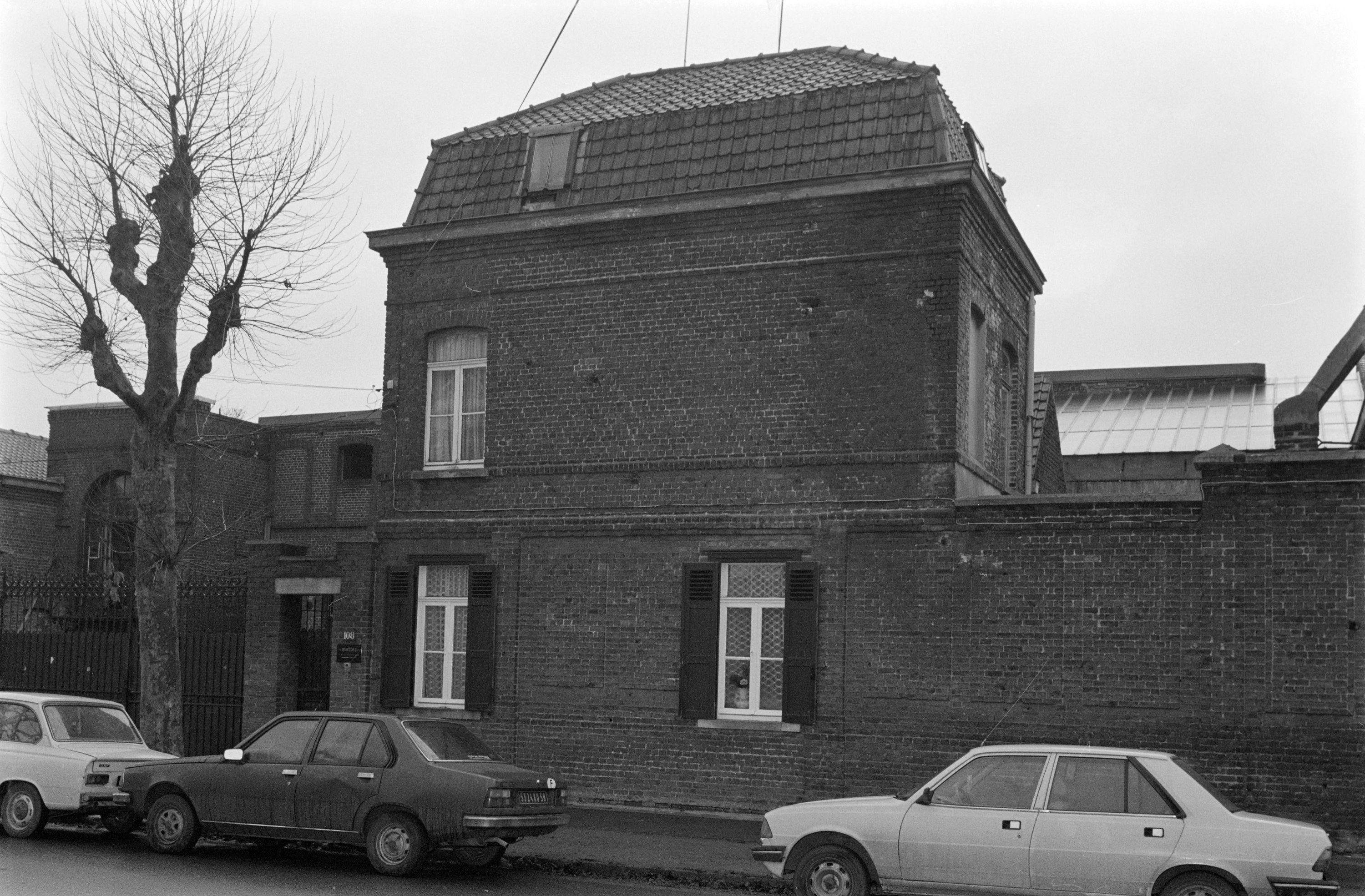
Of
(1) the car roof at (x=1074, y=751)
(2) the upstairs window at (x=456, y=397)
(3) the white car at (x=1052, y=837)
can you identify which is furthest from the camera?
(2) the upstairs window at (x=456, y=397)

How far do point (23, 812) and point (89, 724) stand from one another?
1.24m

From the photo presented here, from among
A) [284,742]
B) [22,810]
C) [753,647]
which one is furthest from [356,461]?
[284,742]

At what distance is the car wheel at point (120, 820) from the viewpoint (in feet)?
45.3

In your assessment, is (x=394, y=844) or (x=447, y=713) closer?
(x=394, y=844)

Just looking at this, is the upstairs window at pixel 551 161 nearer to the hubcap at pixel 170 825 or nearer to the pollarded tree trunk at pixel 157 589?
the pollarded tree trunk at pixel 157 589

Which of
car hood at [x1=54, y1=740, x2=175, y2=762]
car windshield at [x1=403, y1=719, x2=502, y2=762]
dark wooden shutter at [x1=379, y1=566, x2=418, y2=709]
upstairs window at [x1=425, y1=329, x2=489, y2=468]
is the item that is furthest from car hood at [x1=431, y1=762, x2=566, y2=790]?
upstairs window at [x1=425, y1=329, x2=489, y2=468]

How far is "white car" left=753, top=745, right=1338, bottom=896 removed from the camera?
976 centimetres

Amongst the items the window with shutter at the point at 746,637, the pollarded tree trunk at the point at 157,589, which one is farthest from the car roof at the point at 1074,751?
the pollarded tree trunk at the point at 157,589

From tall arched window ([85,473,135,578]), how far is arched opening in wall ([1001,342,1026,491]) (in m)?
23.0

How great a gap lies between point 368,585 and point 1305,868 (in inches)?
491

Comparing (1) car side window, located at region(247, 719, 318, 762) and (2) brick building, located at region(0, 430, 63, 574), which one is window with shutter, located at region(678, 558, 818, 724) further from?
(2) brick building, located at region(0, 430, 63, 574)

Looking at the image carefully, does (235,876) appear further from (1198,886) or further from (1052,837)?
(1198,886)

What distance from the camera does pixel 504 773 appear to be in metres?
12.3

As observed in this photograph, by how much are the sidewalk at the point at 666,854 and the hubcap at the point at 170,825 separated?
3.05m
